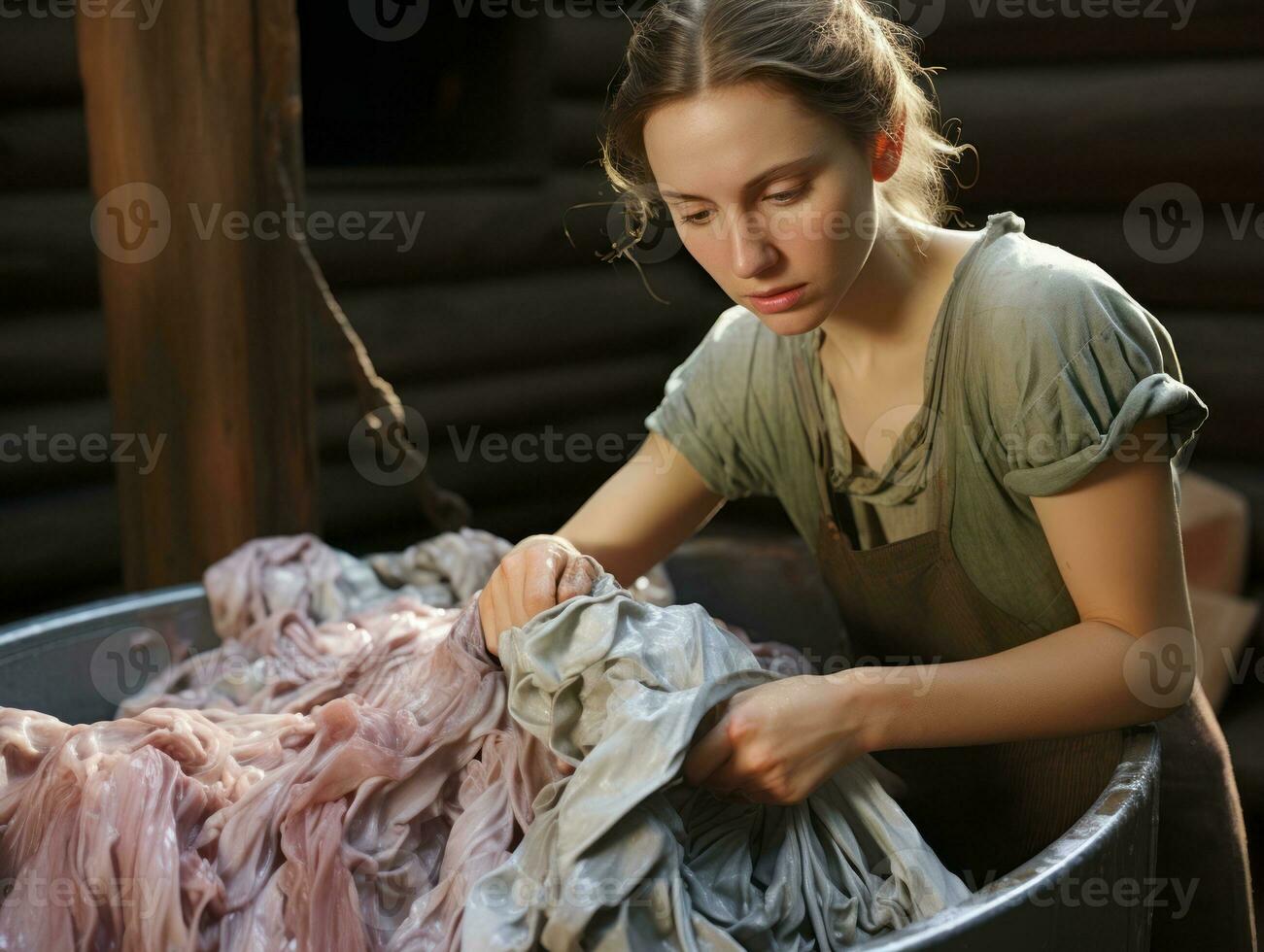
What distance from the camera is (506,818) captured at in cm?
136

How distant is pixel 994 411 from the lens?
A: 1.50m

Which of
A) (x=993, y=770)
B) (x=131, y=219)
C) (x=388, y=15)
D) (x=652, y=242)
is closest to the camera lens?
(x=993, y=770)

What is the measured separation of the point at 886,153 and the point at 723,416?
488 millimetres

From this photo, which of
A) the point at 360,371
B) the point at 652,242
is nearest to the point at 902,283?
the point at 360,371

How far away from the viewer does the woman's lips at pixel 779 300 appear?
146 cm

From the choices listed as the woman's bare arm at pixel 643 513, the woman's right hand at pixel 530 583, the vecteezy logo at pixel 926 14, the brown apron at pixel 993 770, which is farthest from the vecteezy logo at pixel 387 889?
the vecteezy logo at pixel 926 14

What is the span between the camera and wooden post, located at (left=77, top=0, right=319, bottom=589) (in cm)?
219

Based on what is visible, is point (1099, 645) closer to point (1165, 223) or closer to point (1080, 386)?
point (1080, 386)

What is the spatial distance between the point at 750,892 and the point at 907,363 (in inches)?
28.0

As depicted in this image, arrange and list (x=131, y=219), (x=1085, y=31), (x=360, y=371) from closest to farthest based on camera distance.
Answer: (x=131, y=219), (x=360, y=371), (x=1085, y=31)

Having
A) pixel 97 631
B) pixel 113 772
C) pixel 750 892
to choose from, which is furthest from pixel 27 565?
pixel 750 892

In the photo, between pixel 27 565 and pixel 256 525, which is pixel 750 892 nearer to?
pixel 256 525

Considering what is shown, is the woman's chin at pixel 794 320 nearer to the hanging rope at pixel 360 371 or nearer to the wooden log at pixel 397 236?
the hanging rope at pixel 360 371

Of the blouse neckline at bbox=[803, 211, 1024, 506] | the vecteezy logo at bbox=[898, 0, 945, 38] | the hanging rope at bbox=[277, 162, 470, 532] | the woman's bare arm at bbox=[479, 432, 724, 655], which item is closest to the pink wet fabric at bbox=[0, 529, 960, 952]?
the woman's bare arm at bbox=[479, 432, 724, 655]
